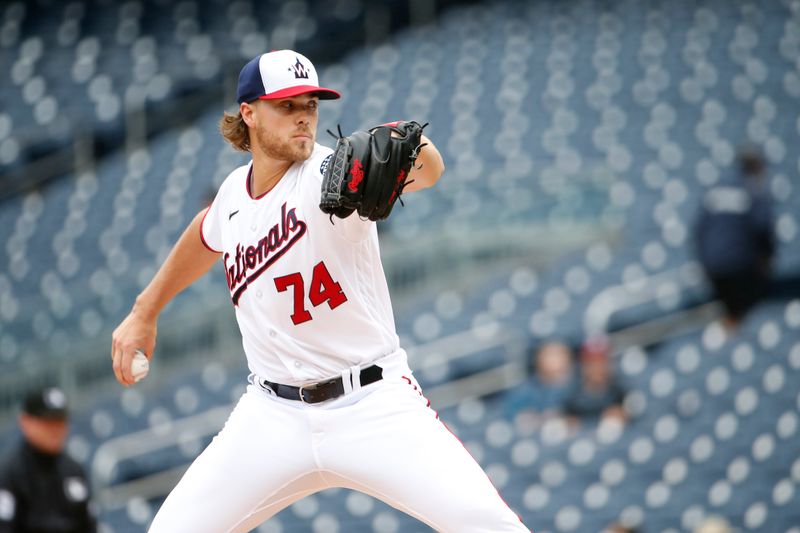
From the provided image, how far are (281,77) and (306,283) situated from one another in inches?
17.7

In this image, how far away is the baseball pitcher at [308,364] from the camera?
226 centimetres

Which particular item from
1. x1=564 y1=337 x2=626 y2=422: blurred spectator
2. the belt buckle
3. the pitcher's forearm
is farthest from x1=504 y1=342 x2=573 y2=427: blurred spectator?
the belt buckle

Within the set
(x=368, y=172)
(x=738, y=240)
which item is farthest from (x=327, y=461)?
(x=738, y=240)

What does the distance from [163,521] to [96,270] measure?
19.2 ft

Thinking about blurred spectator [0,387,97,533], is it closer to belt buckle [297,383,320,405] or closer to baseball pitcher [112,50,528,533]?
baseball pitcher [112,50,528,533]

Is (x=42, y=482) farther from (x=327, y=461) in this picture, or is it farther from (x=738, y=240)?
(x=738, y=240)

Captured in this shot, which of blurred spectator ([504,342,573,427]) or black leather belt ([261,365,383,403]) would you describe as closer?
black leather belt ([261,365,383,403])

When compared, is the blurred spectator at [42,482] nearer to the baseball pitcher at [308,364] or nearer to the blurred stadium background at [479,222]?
the baseball pitcher at [308,364]

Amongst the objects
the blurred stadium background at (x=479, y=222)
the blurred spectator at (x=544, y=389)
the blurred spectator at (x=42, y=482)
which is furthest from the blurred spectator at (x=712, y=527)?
the blurred spectator at (x=42, y=482)

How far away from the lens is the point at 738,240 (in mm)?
6449

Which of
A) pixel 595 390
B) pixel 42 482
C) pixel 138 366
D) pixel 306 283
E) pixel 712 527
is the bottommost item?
pixel 712 527

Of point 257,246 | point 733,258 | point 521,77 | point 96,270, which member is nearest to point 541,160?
point 521,77

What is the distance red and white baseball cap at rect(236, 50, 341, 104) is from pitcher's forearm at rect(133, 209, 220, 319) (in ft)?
1.29

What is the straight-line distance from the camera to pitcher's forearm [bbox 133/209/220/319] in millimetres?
2609
